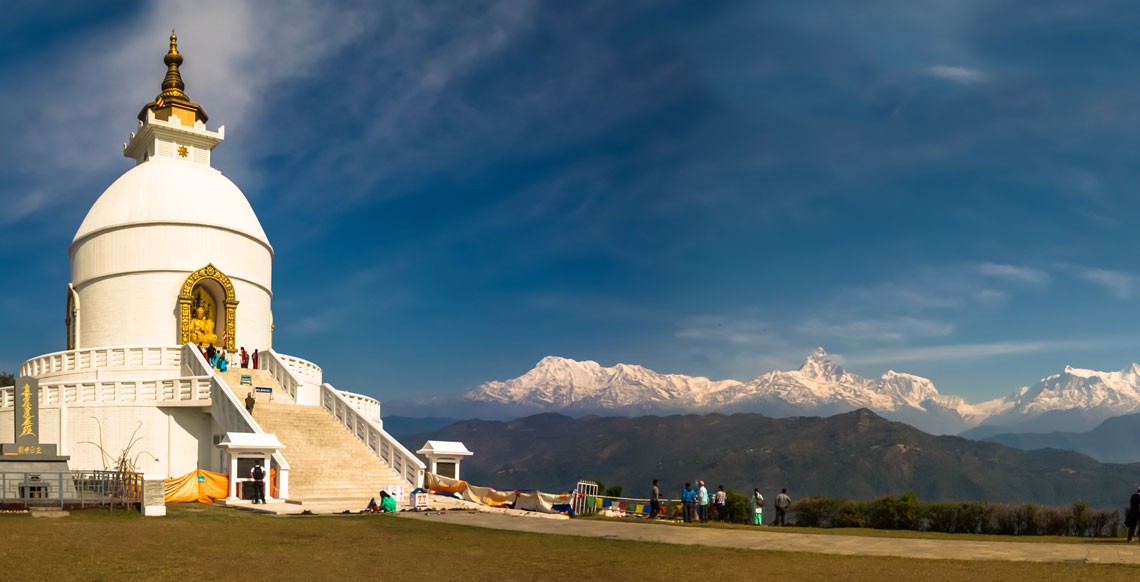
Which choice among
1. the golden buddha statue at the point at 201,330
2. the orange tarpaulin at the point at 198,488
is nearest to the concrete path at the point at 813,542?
the orange tarpaulin at the point at 198,488

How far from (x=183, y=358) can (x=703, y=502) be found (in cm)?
2313

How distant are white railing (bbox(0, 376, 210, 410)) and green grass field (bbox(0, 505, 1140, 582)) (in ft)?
49.3

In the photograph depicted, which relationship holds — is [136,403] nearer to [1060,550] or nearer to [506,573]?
[506,573]

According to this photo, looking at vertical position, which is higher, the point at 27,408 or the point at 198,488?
the point at 27,408

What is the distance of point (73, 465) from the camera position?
118ft

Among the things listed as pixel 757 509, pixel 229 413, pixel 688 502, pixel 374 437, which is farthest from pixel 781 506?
pixel 229 413

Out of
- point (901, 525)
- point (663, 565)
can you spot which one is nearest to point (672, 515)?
point (901, 525)

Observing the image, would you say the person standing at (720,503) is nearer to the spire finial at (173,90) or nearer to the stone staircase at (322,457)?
the stone staircase at (322,457)

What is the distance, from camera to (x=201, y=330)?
145 ft

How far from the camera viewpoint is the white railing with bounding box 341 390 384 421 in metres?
40.5

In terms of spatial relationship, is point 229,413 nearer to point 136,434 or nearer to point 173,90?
point 136,434

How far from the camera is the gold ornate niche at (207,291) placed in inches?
1702

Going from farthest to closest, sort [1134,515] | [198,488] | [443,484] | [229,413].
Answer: [229,413] → [443,484] → [198,488] → [1134,515]

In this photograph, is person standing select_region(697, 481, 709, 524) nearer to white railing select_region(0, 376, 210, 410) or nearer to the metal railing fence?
the metal railing fence
